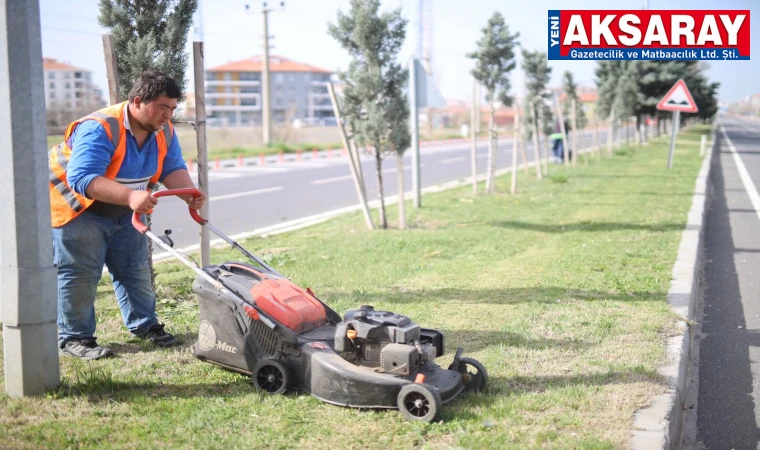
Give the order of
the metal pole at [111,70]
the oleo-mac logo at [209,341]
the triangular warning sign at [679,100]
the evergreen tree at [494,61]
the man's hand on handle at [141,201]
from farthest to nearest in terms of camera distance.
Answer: the triangular warning sign at [679,100], the evergreen tree at [494,61], the metal pole at [111,70], the oleo-mac logo at [209,341], the man's hand on handle at [141,201]

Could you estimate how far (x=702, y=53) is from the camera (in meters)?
12.1

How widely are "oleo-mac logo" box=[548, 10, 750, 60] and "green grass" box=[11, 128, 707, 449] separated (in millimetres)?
3570

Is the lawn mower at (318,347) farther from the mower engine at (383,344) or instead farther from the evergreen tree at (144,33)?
the evergreen tree at (144,33)

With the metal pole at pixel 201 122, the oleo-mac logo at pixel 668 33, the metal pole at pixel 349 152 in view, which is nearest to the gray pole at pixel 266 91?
the oleo-mac logo at pixel 668 33

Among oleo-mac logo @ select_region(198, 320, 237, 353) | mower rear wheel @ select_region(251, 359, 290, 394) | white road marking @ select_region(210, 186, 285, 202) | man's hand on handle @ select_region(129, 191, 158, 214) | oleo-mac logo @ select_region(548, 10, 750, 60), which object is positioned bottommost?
mower rear wheel @ select_region(251, 359, 290, 394)

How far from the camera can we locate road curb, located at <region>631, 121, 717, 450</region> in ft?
11.3

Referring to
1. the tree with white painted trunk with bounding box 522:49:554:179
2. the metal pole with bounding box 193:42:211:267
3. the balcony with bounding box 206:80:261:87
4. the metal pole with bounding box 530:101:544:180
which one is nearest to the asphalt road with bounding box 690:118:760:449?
the metal pole with bounding box 193:42:211:267

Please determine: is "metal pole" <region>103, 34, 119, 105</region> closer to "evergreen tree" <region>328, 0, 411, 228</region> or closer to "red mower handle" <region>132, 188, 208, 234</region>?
"red mower handle" <region>132, 188, 208, 234</region>

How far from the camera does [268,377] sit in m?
3.98

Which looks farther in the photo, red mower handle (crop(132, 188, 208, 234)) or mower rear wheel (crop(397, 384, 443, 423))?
red mower handle (crop(132, 188, 208, 234))

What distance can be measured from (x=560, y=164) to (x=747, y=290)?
17.6m

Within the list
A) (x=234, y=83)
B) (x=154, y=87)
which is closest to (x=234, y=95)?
(x=234, y=83)

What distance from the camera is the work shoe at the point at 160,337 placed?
4.83 m

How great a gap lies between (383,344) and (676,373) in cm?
182
